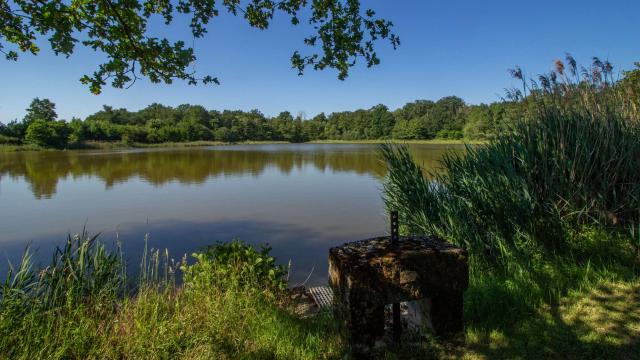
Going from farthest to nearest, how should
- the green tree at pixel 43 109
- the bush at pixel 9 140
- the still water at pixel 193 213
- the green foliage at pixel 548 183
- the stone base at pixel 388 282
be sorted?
1. the green tree at pixel 43 109
2. the bush at pixel 9 140
3. the still water at pixel 193 213
4. the green foliage at pixel 548 183
5. the stone base at pixel 388 282

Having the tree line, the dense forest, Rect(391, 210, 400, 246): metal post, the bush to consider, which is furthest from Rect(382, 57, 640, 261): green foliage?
the bush

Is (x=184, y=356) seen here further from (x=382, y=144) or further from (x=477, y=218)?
A: (x=382, y=144)

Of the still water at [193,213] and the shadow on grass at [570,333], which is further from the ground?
the shadow on grass at [570,333]

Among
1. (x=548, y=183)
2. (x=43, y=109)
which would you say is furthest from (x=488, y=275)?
(x=43, y=109)

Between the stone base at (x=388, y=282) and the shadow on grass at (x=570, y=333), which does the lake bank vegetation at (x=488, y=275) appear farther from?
the stone base at (x=388, y=282)

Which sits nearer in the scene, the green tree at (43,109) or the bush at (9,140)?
the bush at (9,140)

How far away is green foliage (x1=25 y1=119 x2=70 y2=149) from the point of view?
4880 centimetres

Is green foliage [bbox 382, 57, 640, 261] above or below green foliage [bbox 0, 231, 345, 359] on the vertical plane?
above

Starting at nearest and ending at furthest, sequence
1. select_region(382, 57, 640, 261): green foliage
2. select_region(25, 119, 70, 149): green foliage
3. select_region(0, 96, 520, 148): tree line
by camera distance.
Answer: select_region(382, 57, 640, 261): green foliage
select_region(25, 119, 70, 149): green foliage
select_region(0, 96, 520, 148): tree line

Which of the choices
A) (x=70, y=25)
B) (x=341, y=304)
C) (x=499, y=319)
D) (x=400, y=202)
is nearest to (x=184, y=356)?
(x=341, y=304)

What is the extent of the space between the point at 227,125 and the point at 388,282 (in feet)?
354

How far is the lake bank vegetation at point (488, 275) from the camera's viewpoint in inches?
101

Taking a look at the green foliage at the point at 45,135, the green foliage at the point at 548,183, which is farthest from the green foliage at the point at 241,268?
the green foliage at the point at 45,135

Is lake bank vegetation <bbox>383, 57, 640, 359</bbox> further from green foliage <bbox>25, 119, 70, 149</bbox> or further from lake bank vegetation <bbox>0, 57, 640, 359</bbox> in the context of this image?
green foliage <bbox>25, 119, 70, 149</bbox>
